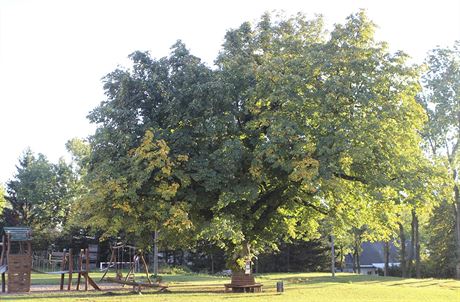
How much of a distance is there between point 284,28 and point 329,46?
4376 millimetres

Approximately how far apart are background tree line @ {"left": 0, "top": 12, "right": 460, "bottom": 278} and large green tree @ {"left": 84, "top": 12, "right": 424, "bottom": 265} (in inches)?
2.4

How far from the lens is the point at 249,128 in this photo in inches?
937

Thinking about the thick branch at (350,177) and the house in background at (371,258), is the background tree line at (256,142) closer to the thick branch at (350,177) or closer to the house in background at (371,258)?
the thick branch at (350,177)

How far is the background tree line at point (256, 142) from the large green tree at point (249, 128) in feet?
0.20

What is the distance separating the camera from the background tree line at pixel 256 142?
2117 cm

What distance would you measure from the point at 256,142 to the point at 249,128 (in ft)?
2.57

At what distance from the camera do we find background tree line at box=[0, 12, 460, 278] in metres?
21.2

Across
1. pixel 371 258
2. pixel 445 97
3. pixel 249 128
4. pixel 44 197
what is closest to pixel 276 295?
pixel 249 128

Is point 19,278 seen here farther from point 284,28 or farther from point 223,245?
point 284,28

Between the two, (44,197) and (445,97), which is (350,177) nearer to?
(445,97)

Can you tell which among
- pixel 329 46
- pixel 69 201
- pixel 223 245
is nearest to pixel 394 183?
pixel 329 46

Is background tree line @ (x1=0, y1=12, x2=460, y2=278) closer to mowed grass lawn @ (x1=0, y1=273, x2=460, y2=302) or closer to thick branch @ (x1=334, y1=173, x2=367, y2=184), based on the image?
thick branch @ (x1=334, y1=173, x2=367, y2=184)

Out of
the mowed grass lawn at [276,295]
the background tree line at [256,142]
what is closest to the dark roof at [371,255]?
the mowed grass lawn at [276,295]

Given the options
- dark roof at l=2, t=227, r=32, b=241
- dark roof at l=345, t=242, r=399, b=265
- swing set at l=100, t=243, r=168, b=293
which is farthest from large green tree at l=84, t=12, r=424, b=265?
dark roof at l=345, t=242, r=399, b=265
